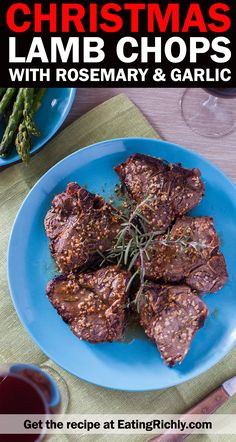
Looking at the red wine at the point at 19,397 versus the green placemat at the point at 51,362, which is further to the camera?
the green placemat at the point at 51,362

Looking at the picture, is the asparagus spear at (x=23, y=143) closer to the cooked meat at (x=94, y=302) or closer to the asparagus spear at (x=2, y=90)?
the asparagus spear at (x=2, y=90)

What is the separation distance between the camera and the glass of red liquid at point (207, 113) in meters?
3.58

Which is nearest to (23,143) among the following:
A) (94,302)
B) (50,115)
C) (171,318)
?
(50,115)

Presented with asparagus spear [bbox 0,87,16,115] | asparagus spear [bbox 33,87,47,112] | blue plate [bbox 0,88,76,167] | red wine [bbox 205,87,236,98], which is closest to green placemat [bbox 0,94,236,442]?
blue plate [bbox 0,88,76,167]

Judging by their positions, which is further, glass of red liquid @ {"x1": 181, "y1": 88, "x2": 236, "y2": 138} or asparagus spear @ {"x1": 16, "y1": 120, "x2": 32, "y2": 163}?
glass of red liquid @ {"x1": 181, "y1": 88, "x2": 236, "y2": 138}

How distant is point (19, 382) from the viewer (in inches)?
117

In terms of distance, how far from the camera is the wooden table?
3.54m

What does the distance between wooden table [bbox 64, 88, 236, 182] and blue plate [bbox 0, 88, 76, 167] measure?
0.34 feet

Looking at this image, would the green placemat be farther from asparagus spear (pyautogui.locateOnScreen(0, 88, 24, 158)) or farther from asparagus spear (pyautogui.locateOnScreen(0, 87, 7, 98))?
asparagus spear (pyautogui.locateOnScreen(0, 87, 7, 98))

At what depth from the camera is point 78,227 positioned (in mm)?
3168

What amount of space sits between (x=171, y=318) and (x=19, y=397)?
79cm

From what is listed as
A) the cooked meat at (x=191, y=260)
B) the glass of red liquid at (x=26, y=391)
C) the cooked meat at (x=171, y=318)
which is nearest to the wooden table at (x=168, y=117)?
the cooked meat at (x=191, y=260)

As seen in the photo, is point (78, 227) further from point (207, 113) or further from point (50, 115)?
point (207, 113)

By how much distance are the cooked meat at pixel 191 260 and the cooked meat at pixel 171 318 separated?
8 cm
